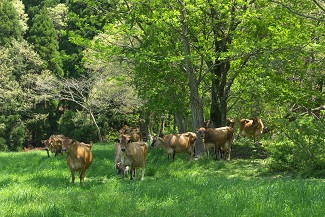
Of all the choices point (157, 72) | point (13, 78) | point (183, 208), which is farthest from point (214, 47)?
point (13, 78)

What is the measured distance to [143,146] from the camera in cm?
1518

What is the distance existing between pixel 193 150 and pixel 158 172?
4.88 m

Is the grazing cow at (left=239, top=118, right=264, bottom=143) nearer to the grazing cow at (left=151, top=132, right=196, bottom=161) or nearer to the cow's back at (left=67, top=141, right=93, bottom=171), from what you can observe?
the grazing cow at (left=151, top=132, right=196, bottom=161)

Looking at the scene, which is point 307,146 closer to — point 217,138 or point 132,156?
point 132,156

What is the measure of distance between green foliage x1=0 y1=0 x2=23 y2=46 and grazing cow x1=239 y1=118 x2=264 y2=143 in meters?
33.2

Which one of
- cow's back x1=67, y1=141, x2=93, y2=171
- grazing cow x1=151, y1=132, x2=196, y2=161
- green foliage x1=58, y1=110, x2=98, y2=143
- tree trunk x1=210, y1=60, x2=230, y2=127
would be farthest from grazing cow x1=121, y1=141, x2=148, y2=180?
green foliage x1=58, y1=110, x2=98, y2=143

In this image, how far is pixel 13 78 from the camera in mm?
42531

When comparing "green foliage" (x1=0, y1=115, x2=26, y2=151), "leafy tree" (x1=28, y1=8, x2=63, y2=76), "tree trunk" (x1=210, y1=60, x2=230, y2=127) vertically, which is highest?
"leafy tree" (x1=28, y1=8, x2=63, y2=76)

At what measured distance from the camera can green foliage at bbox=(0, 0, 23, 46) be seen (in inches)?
1906

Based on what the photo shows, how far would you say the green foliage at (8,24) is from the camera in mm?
48406

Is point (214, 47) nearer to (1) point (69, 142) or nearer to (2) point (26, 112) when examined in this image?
(1) point (69, 142)

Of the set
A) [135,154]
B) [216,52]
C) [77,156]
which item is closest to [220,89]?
[216,52]

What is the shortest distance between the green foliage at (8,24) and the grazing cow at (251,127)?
33.2 meters

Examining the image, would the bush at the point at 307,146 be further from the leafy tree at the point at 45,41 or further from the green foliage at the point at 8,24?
the green foliage at the point at 8,24
